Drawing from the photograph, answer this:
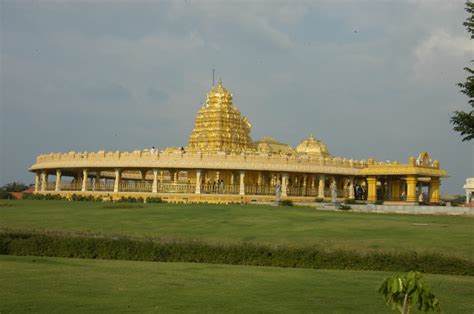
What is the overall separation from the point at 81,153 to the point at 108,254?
39.9 meters

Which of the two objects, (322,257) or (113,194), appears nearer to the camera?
(322,257)

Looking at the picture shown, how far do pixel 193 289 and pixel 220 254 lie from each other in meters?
6.16

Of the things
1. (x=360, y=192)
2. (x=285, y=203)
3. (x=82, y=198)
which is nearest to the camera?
(x=285, y=203)

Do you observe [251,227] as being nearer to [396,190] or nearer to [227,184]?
[227,184]

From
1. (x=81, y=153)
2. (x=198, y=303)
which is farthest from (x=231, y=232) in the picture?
(x=81, y=153)

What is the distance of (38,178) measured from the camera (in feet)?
228

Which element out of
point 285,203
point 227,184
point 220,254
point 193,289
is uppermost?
point 227,184

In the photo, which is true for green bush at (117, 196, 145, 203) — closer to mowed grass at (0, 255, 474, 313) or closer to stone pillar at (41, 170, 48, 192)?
stone pillar at (41, 170, 48, 192)

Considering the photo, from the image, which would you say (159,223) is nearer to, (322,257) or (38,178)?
(322,257)

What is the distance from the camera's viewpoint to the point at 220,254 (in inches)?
801

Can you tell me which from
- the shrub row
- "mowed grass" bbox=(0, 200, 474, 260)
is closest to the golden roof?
"mowed grass" bbox=(0, 200, 474, 260)

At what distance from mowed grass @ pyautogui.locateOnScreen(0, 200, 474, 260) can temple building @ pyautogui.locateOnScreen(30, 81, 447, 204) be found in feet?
48.9

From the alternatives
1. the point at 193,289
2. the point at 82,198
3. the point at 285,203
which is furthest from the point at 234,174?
the point at 193,289

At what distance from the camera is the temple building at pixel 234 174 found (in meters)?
53.5
